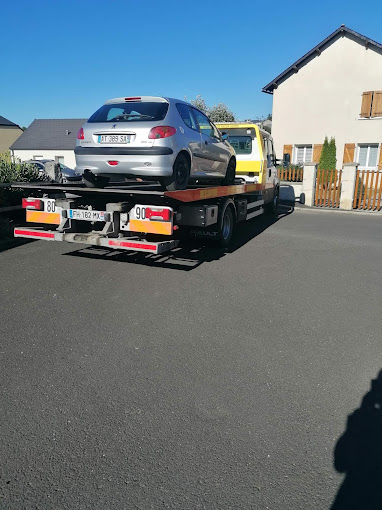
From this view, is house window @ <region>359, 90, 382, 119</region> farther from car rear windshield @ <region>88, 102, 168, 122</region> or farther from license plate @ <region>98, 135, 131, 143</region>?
license plate @ <region>98, 135, 131, 143</region>

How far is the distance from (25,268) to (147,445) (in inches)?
177

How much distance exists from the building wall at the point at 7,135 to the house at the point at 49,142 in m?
6.16

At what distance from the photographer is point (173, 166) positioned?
5887mm

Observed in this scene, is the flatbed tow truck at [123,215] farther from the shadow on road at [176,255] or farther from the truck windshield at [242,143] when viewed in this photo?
the truck windshield at [242,143]

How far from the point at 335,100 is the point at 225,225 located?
18.0 meters

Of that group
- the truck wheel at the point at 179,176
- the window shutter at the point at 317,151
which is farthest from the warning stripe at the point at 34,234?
the window shutter at the point at 317,151

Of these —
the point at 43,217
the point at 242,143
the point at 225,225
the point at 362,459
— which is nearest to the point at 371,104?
the point at 242,143

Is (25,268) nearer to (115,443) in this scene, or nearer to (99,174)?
(99,174)

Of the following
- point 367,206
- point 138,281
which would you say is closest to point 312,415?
point 138,281

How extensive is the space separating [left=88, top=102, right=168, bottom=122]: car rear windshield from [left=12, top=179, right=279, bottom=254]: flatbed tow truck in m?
1.06

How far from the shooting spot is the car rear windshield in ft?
19.3

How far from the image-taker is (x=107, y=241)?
575 cm

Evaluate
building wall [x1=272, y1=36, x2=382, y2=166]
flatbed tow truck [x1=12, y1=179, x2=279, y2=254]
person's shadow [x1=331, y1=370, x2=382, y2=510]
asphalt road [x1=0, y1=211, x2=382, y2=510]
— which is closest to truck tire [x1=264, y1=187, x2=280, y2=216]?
flatbed tow truck [x1=12, y1=179, x2=279, y2=254]

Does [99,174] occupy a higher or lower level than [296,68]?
lower
